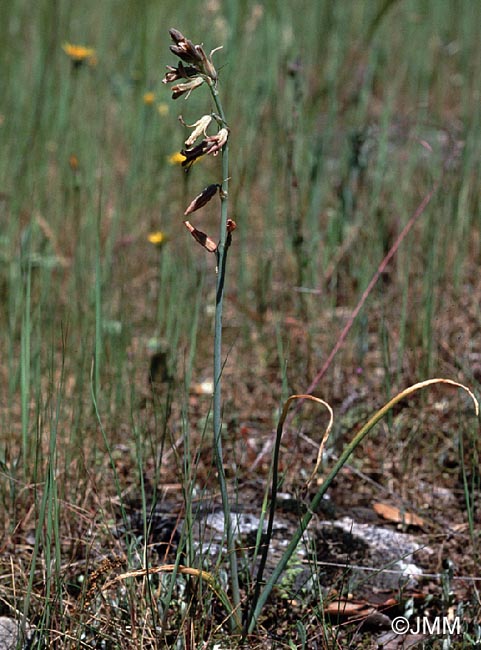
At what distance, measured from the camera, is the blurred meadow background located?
1484mm

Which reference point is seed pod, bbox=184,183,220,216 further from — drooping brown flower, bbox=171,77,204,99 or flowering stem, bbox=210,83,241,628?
drooping brown flower, bbox=171,77,204,99

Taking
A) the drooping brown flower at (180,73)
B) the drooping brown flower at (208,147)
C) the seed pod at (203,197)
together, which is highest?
the drooping brown flower at (180,73)

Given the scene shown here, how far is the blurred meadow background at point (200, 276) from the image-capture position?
4.87 feet

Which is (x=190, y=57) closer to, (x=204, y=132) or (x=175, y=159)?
(x=204, y=132)

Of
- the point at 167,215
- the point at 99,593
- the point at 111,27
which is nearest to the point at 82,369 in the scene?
the point at 99,593

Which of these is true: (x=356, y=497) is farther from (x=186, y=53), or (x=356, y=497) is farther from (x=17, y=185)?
(x=17, y=185)

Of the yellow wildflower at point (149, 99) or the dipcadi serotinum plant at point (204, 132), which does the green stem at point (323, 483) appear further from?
the yellow wildflower at point (149, 99)

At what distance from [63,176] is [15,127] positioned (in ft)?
1.24

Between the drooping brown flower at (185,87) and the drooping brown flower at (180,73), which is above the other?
the drooping brown flower at (180,73)

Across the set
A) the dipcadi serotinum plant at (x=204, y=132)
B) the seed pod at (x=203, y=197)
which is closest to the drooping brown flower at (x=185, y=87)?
the dipcadi serotinum plant at (x=204, y=132)

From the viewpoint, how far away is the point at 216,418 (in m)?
1.13

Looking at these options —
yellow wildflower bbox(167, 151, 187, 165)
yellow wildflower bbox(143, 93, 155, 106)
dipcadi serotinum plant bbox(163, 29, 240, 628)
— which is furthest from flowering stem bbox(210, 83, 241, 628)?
yellow wildflower bbox(143, 93, 155, 106)

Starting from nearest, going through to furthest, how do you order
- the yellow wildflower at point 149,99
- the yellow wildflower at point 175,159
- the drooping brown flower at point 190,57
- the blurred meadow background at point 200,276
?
the drooping brown flower at point 190,57
the blurred meadow background at point 200,276
the yellow wildflower at point 175,159
the yellow wildflower at point 149,99

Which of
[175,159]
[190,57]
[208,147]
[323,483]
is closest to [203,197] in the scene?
[208,147]
